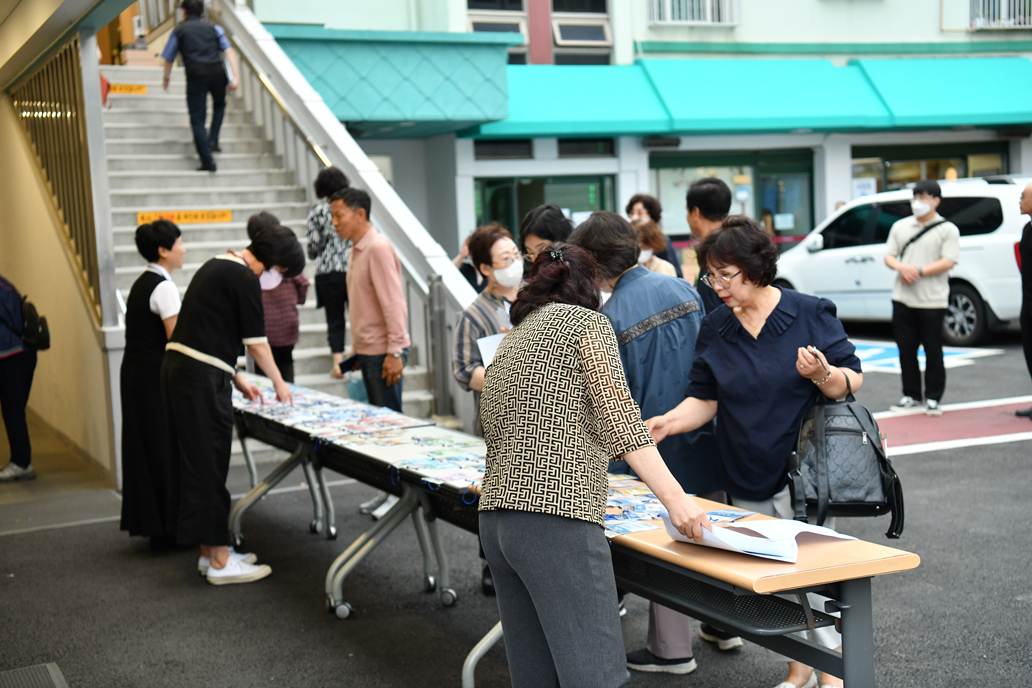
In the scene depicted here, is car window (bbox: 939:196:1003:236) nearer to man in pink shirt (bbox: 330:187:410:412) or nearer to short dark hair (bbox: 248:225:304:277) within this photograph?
man in pink shirt (bbox: 330:187:410:412)

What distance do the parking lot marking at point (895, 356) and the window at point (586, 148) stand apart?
22.9ft

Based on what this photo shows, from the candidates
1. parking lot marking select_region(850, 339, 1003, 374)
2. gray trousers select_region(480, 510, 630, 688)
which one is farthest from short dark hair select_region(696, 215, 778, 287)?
parking lot marking select_region(850, 339, 1003, 374)

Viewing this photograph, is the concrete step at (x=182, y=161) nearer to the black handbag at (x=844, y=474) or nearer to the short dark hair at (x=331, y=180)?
the short dark hair at (x=331, y=180)

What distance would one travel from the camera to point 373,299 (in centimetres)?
634

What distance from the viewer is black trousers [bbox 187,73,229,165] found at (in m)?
10.7

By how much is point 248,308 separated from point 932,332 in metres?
5.88

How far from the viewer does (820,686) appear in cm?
359

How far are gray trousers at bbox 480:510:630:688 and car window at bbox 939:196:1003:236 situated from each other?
33.5ft

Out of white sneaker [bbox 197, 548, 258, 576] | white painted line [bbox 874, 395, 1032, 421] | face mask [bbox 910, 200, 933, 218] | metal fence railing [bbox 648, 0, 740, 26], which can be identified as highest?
metal fence railing [bbox 648, 0, 740, 26]

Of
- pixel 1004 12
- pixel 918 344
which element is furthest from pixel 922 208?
pixel 1004 12

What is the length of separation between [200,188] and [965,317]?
8852 millimetres

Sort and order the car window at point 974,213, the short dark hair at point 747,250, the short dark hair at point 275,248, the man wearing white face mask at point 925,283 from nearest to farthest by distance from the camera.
Result: the short dark hair at point 747,250, the short dark hair at point 275,248, the man wearing white face mask at point 925,283, the car window at point 974,213

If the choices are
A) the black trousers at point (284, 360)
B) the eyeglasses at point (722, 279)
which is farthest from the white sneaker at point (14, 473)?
the eyeglasses at point (722, 279)

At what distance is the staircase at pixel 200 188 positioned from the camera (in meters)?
8.98
